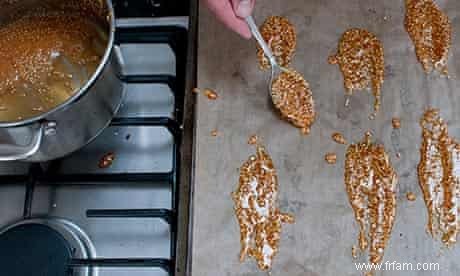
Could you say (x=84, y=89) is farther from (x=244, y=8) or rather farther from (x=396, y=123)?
(x=396, y=123)

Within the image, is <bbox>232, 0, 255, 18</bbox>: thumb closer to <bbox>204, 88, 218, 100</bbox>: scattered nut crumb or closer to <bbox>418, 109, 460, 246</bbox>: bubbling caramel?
<bbox>204, 88, 218, 100</bbox>: scattered nut crumb

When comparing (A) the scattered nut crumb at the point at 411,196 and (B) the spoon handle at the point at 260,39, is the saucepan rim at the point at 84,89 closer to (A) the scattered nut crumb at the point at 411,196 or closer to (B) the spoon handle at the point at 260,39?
(B) the spoon handle at the point at 260,39

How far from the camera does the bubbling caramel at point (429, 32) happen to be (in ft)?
2.80

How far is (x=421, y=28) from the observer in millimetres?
869

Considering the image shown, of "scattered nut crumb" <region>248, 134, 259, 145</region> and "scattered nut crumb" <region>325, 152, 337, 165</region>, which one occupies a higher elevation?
"scattered nut crumb" <region>248, 134, 259, 145</region>

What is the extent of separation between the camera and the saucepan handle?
2.12ft

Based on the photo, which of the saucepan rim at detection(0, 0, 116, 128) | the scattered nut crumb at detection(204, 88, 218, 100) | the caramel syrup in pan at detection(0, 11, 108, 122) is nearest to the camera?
the saucepan rim at detection(0, 0, 116, 128)

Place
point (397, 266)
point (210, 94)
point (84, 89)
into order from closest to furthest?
point (84, 89) → point (397, 266) → point (210, 94)

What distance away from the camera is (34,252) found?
0.73 m

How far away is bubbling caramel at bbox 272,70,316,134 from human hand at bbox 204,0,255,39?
88mm

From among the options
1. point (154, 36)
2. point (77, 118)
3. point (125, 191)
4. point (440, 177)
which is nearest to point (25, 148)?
point (77, 118)

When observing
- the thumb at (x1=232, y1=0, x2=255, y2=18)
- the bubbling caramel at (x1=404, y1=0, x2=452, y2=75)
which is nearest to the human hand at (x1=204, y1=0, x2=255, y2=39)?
the thumb at (x1=232, y1=0, x2=255, y2=18)

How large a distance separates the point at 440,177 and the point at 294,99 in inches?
8.6

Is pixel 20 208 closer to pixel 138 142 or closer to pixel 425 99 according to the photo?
pixel 138 142
